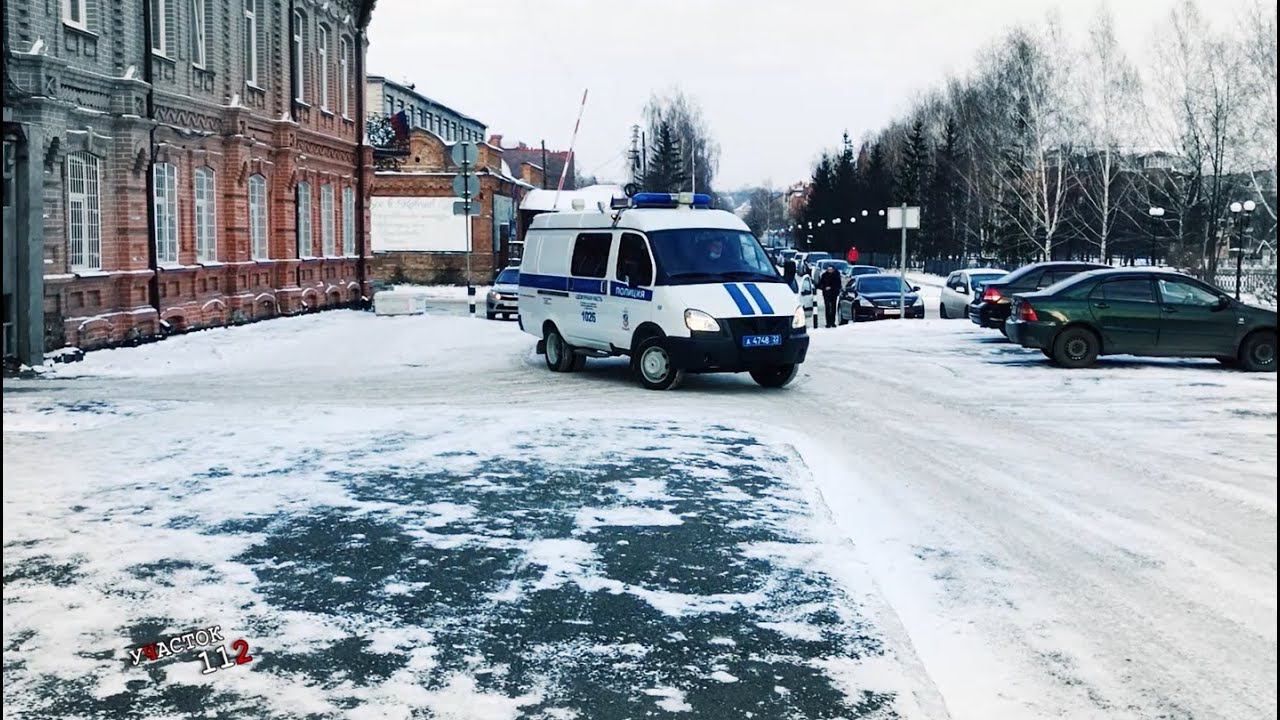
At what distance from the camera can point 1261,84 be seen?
1672 inches

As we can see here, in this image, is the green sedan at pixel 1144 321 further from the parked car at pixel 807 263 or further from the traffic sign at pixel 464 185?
the traffic sign at pixel 464 185

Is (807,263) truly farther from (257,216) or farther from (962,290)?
(257,216)

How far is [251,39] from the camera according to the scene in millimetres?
27797

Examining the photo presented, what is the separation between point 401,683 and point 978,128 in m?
62.5

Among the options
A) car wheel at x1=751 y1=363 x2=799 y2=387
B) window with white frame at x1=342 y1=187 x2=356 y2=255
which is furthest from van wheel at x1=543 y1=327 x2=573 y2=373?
window with white frame at x1=342 y1=187 x2=356 y2=255

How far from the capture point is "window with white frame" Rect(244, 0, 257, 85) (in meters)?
27.5

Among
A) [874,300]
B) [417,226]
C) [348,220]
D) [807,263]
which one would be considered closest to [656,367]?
[874,300]

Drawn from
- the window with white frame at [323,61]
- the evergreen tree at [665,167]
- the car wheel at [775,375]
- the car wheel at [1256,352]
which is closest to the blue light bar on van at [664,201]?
the car wheel at [775,375]

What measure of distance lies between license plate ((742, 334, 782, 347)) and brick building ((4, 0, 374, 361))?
32.4 feet

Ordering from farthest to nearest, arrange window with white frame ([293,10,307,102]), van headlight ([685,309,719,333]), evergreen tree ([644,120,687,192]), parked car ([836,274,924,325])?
evergreen tree ([644,120,687,192]) < parked car ([836,274,924,325]) < window with white frame ([293,10,307,102]) < van headlight ([685,309,719,333])

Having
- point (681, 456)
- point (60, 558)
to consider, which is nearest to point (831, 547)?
point (681, 456)

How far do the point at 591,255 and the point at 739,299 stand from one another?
2697 millimetres

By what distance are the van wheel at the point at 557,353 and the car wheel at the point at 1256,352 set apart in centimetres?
961

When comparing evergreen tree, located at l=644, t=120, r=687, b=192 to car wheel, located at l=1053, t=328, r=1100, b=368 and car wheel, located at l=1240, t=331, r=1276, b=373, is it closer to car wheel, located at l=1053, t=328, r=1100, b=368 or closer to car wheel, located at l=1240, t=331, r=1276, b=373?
car wheel, located at l=1053, t=328, r=1100, b=368
